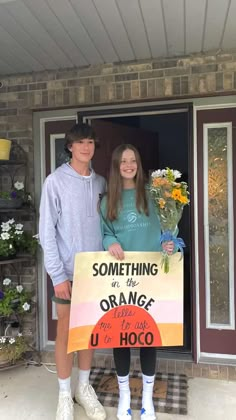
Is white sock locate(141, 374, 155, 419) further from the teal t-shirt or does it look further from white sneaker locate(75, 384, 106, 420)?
the teal t-shirt

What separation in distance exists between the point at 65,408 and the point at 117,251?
0.94 meters

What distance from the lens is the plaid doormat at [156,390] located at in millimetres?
2197

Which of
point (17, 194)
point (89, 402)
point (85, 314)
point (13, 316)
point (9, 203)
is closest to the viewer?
point (85, 314)

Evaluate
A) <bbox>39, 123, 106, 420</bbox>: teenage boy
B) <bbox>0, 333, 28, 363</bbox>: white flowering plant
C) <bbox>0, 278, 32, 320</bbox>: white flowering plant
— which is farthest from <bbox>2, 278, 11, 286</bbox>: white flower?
<bbox>39, 123, 106, 420</bbox>: teenage boy

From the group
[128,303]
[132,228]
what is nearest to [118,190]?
[132,228]

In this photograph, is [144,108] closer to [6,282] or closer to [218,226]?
[218,226]

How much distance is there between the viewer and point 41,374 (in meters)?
2.65

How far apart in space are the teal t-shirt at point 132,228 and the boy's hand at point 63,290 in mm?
294

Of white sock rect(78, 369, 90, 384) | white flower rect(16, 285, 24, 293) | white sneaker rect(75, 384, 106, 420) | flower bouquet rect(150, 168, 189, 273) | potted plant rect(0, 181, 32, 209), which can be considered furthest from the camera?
white flower rect(16, 285, 24, 293)

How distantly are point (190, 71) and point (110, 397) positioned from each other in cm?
226

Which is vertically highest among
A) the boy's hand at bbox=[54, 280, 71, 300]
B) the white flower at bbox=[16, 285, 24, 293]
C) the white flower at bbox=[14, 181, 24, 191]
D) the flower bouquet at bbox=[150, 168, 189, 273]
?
the white flower at bbox=[14, 181, 24, 191]

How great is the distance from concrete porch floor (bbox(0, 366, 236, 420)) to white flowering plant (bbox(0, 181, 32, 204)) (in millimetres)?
1292

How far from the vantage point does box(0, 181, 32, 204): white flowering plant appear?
273cm

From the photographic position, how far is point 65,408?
2010 millimetres
